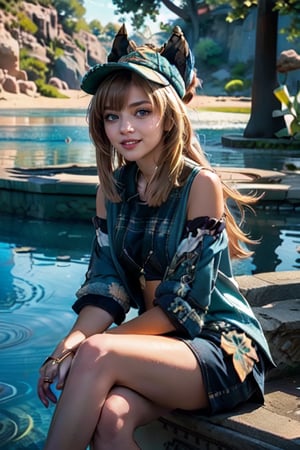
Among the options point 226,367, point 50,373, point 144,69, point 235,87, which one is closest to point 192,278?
point 226,367

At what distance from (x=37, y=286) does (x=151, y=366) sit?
3252mm

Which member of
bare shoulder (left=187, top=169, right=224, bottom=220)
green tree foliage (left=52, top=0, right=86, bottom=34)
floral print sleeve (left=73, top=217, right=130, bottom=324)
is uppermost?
green tree foliage (left=52, top=0, right=86, bottom=34)

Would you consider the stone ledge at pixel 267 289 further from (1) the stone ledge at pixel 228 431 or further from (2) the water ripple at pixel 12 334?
(2) the water ripple at pixel 12 334

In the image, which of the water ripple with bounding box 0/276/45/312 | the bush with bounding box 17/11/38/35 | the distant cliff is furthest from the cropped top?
the bush with bounding box 17/11/38/35

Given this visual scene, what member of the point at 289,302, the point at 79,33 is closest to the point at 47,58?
the point at 79,33

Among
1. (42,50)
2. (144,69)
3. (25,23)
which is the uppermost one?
(25,23)

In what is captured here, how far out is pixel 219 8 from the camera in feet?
197

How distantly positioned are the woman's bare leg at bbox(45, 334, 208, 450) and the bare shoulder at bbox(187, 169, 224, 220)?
0.38 metres

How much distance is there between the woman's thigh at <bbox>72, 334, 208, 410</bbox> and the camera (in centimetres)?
189

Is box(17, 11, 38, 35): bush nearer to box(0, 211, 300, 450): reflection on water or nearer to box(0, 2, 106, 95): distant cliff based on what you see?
box(0, 2, 106, 95): distant cliff

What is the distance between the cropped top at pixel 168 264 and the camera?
6.88 ft

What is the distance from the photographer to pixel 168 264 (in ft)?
7.32

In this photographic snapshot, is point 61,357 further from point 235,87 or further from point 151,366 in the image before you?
point 235,87

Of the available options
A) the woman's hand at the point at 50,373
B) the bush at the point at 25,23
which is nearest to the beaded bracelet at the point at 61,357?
the woman's hand at the point at 50,373
